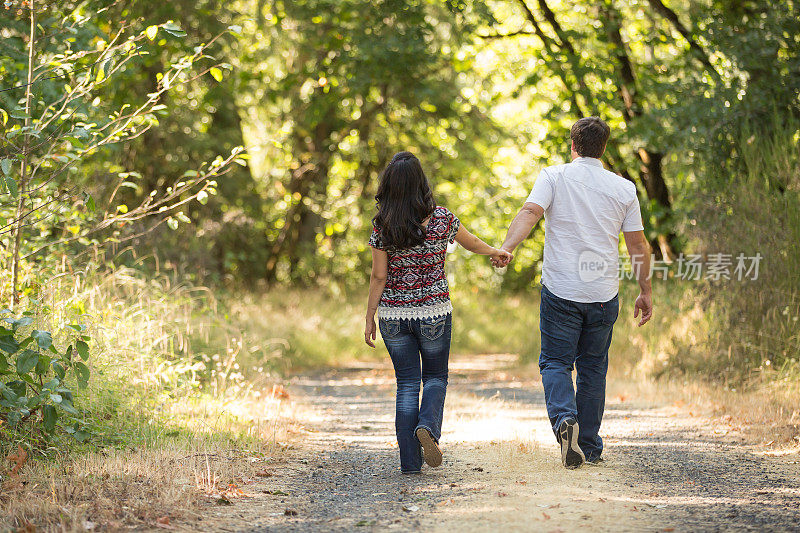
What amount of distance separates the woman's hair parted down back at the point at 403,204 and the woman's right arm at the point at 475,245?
0.25 meters

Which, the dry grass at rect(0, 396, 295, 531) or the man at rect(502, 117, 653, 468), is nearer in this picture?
the dry grass at rect(0, 396, 295, 531)

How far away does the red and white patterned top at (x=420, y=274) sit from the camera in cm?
516

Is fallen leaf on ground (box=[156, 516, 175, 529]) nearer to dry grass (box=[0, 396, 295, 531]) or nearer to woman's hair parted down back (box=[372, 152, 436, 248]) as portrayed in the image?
dry grass (box=[0, 396, 295, 531])

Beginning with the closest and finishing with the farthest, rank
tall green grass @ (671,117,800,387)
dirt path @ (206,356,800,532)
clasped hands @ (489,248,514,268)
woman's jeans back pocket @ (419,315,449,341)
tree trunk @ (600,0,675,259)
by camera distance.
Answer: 1. dirt path @ (206,356,800,532)
2. woman's jeans back pocket @ (419,315,449,341)
3. clasped hands @ (489,248,514,268)
4. tall green grass @ (671,117,800,387)
5. tree trunk @ (600,0,675,259)

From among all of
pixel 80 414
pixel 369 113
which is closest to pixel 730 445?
pixel 80 414

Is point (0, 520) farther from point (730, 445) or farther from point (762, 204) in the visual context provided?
point (762, 204)

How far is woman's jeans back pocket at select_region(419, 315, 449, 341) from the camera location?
518 cm

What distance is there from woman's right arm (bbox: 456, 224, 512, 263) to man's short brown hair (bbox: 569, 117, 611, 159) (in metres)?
0.78

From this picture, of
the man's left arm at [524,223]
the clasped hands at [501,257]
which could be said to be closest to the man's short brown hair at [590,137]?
the man's left arm at [524,223]

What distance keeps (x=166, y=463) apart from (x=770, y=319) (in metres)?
5.78

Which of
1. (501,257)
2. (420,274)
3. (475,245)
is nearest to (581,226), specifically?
(501,257)

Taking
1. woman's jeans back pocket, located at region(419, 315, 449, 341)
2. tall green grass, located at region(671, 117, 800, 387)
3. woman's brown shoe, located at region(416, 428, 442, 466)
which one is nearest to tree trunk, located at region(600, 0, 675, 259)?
tall green grass, located at region(671, 117, 800, 387)

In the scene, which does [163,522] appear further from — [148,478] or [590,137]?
[590,137]

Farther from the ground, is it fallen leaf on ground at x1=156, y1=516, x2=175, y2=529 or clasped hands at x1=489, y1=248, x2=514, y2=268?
clasped hands at x1=489, y1=248, x2=514, y2=268
